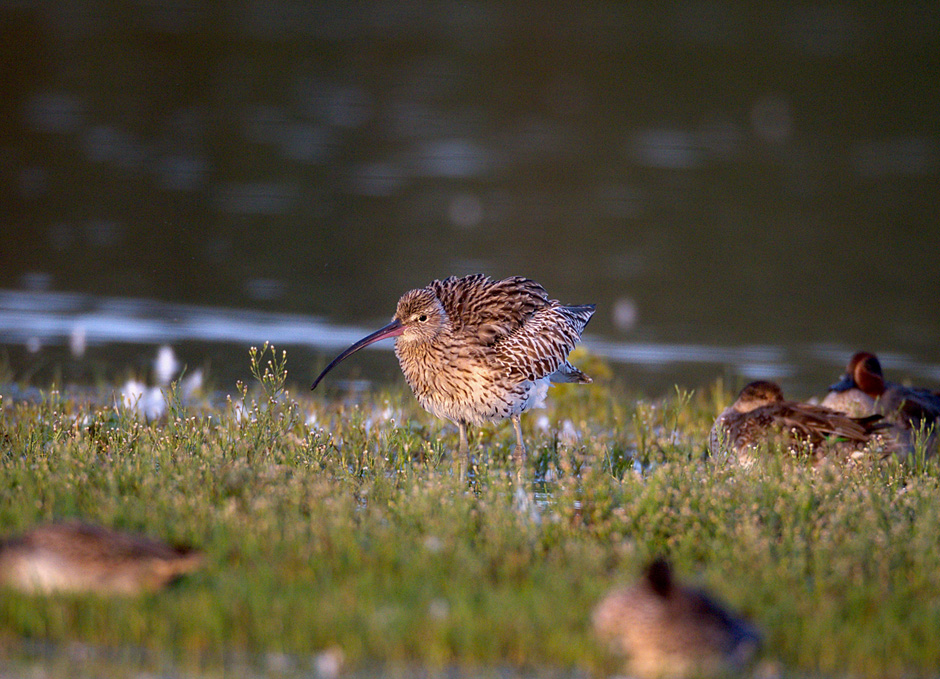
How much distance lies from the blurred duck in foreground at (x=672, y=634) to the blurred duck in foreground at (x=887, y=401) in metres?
4.94

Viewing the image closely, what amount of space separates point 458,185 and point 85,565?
19270 millimetres

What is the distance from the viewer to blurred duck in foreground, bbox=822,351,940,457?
35.2 feet

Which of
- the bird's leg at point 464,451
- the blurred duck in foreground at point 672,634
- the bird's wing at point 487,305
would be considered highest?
the bird's wing at point 487,305

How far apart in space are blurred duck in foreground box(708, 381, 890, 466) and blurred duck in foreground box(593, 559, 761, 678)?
11.7 ft

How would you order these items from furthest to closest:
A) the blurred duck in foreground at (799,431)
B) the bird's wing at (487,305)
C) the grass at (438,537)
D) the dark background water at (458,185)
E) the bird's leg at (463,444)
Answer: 1. the dark background water at (458,185)
2. the bird's wing at (487,305)
3. the bird's leg at (463,444)
4. the blurred duck in foreground at (799,431)
5. the grass at (438,537)

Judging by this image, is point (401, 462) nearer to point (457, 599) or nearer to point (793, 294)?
point (457, 599)

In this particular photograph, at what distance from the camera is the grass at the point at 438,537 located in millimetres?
5945

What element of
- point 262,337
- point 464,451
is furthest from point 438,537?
point 262,337

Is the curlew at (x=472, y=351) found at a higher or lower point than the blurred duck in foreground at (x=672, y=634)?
higher

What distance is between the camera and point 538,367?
1031cm

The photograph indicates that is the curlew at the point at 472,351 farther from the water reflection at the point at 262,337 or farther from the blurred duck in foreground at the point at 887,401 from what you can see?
the water reflection at the point at 262,337

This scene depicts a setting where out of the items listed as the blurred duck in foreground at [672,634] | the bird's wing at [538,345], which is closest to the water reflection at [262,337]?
the bird's wing at [538,345]

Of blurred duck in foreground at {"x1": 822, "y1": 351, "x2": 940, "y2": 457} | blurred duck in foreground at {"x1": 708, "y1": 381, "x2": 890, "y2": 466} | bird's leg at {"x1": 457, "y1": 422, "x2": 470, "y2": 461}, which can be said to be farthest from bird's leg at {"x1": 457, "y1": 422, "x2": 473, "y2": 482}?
blurred duck in foreground at {"x1": 822, "y1": 351, "x2": 940, "y2": 457}

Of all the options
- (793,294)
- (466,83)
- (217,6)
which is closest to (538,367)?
(793,294)
